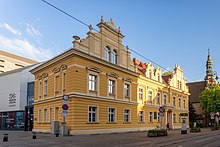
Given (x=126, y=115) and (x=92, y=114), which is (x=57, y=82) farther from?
(x=126, y=115)

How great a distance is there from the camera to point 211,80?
79.9m

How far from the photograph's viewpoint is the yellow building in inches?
1036

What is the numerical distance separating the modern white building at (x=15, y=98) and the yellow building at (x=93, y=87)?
12991 mm

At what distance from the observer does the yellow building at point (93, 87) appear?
26.3 meters

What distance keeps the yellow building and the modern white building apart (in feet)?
42.6

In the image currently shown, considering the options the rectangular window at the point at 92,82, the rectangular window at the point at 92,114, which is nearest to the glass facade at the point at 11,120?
the rectangular window at the point at 92,114

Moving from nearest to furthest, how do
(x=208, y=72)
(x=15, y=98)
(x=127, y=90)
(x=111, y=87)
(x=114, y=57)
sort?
(x=111, y=87), (x=114, y=57), (x=127, y=90), (x=15, y=98), (x=208, y=72)

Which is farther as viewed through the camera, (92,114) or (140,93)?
A: (140,93)

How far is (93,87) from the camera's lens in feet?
93.7

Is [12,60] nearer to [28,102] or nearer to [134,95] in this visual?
[28,102]

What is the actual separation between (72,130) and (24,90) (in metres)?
25.3

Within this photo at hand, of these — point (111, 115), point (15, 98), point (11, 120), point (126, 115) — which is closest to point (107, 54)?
point (111, 115)

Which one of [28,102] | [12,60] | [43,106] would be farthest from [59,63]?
[12,60]

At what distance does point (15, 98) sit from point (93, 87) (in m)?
24.7
